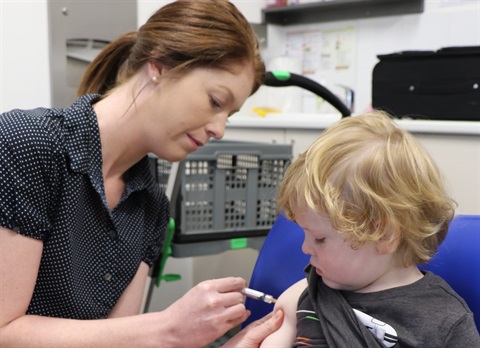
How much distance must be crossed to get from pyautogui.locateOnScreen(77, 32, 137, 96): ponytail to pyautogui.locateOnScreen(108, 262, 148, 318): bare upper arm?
1.46 feet

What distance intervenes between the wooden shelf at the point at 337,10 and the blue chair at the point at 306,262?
1571 millimetres

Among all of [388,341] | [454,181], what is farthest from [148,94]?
[454,181]

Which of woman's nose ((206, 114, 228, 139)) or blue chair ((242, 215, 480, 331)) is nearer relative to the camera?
blue chair ((242, 215, 480, 331))

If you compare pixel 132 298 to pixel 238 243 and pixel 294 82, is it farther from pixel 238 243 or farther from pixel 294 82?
pixel 294 82

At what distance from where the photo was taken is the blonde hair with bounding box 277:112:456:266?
864 mm

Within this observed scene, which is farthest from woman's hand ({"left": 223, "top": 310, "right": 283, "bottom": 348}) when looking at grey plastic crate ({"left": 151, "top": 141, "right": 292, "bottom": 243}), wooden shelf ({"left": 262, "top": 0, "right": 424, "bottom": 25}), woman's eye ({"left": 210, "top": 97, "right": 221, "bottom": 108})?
wooden shelf ({"left": 262, "top": 0, "right": 424, "bottom": 25})

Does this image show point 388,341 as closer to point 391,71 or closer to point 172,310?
point 172,310

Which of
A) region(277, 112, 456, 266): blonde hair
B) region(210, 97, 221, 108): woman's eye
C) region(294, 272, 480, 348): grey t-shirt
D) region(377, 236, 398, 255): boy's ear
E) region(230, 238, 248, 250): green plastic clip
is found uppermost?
region(210, 97, 221, 108): woman's eye

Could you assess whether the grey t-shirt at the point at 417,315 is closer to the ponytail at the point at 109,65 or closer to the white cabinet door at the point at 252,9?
the ponytail at the point at 109,65

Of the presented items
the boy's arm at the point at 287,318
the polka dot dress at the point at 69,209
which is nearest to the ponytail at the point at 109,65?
the polka dot dress at the point at 69,209

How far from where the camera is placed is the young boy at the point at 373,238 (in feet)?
2.79

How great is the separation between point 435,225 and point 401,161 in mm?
126

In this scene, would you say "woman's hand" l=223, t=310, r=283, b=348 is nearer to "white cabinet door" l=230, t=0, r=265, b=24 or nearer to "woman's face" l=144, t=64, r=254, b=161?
"woman's face" l=144, t=64, r=254, b=161

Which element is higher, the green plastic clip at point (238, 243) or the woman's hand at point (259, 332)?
the woman's hand at point (259, 332)
